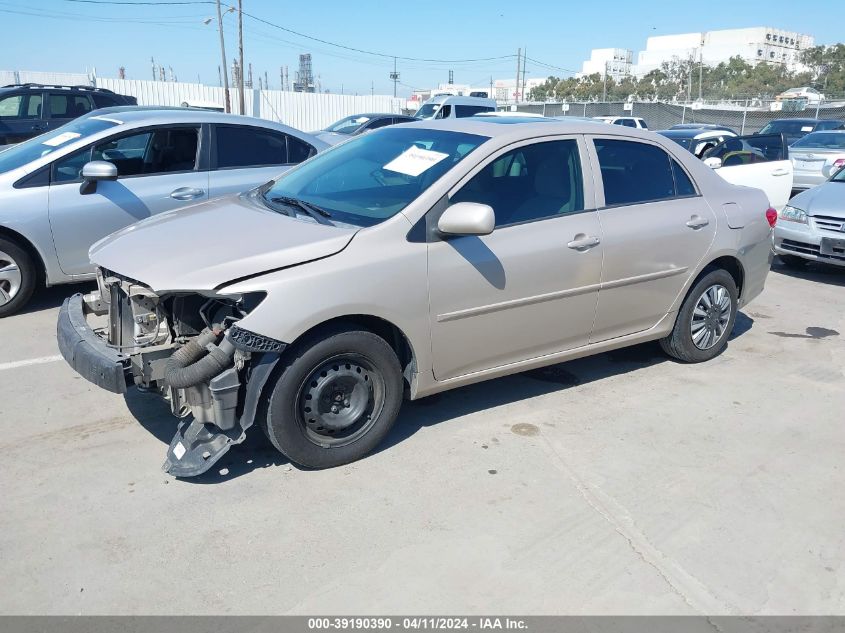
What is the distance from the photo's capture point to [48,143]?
6.23 meters

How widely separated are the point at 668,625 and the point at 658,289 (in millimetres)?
2594

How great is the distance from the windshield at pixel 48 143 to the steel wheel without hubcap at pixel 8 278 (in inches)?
29.3

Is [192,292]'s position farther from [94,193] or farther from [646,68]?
[646,68]

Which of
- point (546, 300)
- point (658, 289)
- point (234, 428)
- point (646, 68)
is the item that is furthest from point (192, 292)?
point (646, 68)

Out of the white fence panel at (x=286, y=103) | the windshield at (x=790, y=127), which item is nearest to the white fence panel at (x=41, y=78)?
the white fence panel at (x=286, y=103)

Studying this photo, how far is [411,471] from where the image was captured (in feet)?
12.4

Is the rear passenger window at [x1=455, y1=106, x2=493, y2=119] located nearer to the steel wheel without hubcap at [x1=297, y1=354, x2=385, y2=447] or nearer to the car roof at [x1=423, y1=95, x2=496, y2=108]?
the car roof at [x1=423, y1=95, x2=496, y2=108]

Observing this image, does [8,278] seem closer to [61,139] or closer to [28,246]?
[28,246]

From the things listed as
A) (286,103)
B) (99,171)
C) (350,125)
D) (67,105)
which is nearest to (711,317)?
(99,171)

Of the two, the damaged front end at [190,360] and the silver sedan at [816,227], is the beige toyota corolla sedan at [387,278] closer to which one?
the damaged front end at [190,360]

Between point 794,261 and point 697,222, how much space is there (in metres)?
4.99

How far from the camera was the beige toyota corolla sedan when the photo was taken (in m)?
3.43

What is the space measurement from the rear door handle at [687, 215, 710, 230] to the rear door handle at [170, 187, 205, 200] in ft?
13.5

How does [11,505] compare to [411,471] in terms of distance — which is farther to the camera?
[411,471]
